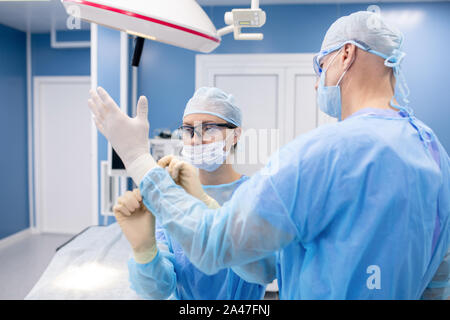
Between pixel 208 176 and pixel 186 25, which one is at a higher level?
pixel 186 25

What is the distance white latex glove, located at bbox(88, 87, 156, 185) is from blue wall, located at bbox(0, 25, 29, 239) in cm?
389

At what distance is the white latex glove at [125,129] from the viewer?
0.58 m

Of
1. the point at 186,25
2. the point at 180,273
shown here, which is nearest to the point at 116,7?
the point at 186,25

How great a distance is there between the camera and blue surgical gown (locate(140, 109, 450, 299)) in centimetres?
54

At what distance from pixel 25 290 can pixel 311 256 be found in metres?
3.03

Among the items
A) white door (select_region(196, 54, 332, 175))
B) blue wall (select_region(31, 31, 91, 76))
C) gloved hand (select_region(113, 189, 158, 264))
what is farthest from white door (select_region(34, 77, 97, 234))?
gloved hand (select_region(113, 189, 158, 264))

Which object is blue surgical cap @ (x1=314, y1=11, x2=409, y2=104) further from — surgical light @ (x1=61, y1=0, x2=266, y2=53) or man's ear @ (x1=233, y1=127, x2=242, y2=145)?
man's ear @ (x1=233, y1=127, x2=242, y2=145)

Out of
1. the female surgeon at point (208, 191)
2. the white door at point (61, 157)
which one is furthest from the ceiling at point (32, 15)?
the female surgeon at point (208, 191)

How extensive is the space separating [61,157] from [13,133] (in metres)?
0.59

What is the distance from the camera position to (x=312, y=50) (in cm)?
108

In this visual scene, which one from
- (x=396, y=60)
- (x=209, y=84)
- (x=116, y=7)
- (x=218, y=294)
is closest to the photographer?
(x=116, y=7)

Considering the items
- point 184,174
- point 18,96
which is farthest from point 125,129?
point 18,96
